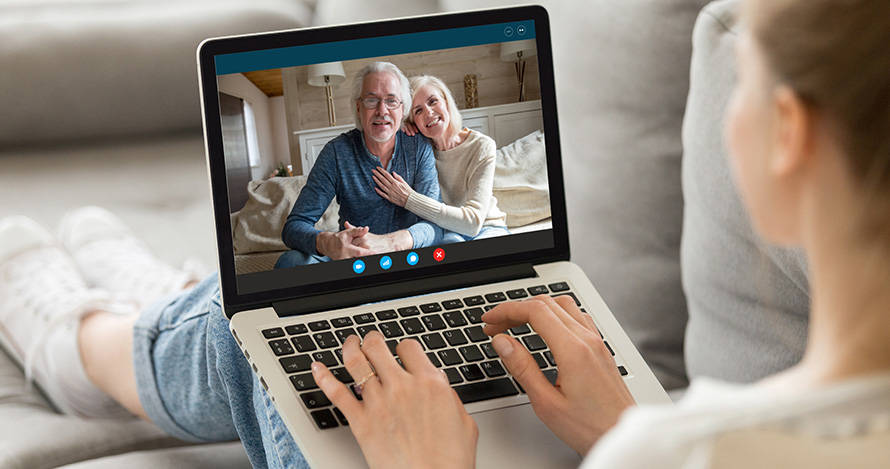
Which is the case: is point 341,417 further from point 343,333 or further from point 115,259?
point 115,259

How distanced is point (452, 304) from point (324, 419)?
0.61ft

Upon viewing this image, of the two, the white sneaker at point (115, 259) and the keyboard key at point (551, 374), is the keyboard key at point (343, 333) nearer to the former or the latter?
the keyboard key at point (551, 374)

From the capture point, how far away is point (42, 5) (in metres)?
1.34

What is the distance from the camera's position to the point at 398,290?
2.42 ft

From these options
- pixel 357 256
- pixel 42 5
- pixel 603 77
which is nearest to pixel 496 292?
pixel 357 256

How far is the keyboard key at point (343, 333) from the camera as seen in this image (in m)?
0.68

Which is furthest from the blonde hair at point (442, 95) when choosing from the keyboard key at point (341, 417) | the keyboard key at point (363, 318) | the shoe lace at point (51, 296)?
the shoe lace at point (51, 296)

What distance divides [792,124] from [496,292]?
1.48 ft

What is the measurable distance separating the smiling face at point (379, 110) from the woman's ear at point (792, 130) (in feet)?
1.49

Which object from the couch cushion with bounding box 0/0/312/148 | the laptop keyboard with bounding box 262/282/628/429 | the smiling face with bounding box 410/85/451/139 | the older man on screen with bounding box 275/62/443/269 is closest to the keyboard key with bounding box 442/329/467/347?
the laptop keyboard with bounding box 262/282/628/429

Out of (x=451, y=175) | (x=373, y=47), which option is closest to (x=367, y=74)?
(x=373, y=47)

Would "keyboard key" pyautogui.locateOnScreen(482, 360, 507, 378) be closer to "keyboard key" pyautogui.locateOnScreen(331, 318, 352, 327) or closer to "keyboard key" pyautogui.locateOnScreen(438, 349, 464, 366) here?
"keyboard key" pyautogui.locateOnScreen(438, 349, 464, 366)

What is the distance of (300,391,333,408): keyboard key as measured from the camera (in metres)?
0.61

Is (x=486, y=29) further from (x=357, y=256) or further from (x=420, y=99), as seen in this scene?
(x=357, y=256)
